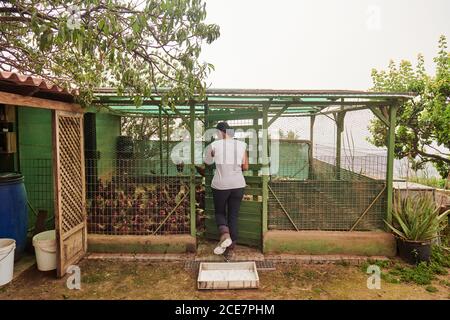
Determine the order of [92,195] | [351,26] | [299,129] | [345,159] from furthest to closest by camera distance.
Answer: [351,26] < [299,129] < [345,159] < [92,195]

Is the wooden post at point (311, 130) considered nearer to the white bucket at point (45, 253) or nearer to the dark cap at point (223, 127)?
the dark cap at point (223, 127)

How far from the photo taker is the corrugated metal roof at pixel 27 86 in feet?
10.4

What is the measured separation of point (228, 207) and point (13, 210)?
10.7 ft

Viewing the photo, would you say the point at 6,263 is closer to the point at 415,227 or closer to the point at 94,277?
the point at 94,277

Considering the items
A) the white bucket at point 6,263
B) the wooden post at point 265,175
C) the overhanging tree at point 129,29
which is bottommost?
the white bucket at point 6,263

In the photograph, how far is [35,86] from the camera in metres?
3.54

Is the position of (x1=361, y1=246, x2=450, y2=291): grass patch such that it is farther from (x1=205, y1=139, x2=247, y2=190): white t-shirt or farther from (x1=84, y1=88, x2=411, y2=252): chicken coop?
(x1=205, y1=139, x2=247, y2=190): white t-shirt

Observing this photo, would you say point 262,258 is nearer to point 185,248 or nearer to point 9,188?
point 185,248

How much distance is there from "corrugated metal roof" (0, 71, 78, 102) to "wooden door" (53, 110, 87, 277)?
0.31 m

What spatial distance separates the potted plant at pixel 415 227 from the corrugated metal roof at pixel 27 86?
17.5ft

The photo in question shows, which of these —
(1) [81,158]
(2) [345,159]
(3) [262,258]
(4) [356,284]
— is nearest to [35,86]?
(1) [81,158]

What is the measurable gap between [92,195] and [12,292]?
72.4 inches

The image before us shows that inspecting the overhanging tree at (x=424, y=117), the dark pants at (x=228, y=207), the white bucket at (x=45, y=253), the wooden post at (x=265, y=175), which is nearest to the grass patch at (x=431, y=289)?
the wooden post at (x=265, y=175)

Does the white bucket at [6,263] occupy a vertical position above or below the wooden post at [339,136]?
below
